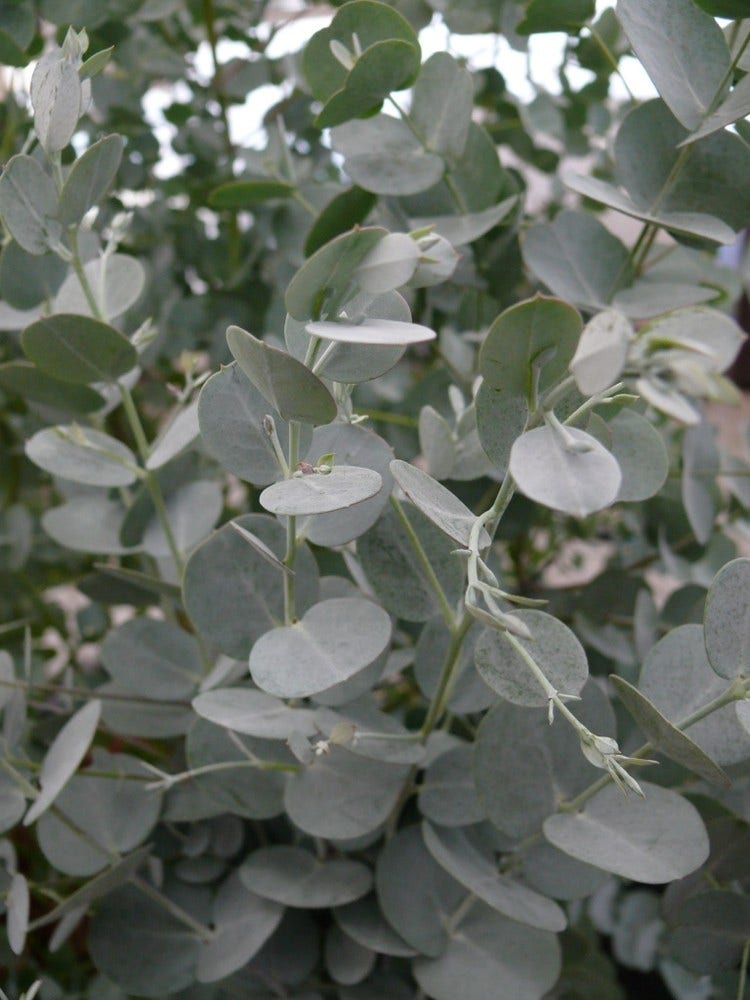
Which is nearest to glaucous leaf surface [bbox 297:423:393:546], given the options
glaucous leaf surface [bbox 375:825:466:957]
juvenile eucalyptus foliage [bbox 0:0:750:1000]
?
juvenile eucalyptus foliage [bbox 0:0:750:1000]

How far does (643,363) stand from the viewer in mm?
176

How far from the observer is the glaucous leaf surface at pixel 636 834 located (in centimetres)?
22

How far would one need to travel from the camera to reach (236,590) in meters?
0.26

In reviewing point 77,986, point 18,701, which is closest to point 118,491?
point 18,701

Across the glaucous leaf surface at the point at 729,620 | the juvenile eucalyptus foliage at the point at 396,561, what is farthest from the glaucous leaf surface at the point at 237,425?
the glaucous leaf surface at the point at 729,620

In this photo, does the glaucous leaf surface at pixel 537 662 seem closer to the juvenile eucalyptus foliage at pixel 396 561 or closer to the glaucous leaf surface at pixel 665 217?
the juvenile eucalyptus foliage at pixel 396 561

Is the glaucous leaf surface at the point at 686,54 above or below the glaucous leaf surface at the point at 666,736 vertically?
above

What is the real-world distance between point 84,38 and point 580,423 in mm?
169

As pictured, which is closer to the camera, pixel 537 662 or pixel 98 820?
pixel 537 662

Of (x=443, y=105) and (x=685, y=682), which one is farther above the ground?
(x=443, y=105)

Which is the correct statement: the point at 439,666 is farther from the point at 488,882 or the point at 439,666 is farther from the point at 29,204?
the point at 29,204

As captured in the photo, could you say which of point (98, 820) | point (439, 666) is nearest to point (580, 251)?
point (439, 666)

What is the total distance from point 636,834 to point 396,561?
3.6 inches

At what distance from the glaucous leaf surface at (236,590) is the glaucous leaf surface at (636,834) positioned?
0.09 meters
